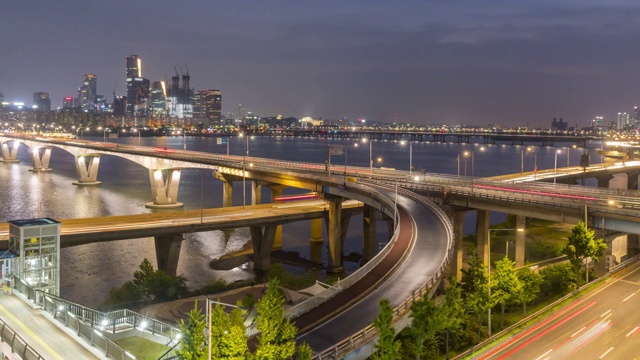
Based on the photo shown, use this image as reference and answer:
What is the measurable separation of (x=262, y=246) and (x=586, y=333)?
34.8 m

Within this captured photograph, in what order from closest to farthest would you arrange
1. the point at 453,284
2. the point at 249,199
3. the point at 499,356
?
the point at 499,356 → the point at 453,284 → the point at 249,199

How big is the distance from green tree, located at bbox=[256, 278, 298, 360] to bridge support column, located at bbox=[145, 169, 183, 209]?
242 feet

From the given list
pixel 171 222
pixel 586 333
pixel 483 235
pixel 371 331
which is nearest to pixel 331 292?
pixel 371 331

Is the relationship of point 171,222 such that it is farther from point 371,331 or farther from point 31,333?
point 371,331

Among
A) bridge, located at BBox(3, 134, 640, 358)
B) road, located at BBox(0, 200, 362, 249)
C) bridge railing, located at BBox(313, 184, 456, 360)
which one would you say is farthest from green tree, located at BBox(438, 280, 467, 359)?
road, located at BBox(0, 200, 362, 249)

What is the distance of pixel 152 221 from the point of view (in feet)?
173

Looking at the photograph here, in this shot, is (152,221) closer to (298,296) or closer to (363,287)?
(298,296)

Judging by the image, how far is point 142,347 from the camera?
22109 millimetres

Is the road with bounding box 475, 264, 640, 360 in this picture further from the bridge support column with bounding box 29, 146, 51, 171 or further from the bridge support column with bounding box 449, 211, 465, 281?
the bridge support column with bounding box 29, 146, 51, 171

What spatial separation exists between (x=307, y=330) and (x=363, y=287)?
5.50 metres

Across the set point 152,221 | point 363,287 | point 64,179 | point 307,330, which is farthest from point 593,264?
point 64,179

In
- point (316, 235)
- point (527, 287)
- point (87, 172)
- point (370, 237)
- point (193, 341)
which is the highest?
point (193, 341)

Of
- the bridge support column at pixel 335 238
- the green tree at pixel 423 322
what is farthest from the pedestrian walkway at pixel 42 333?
the bridge support column at pixel 335 238

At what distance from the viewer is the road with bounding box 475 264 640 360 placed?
24188mm
